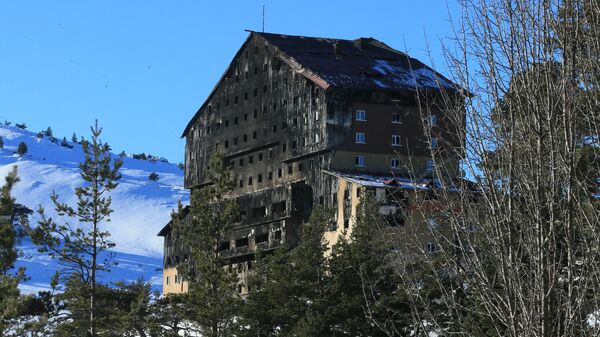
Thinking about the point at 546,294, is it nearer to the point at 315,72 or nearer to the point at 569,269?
the point at 569,269

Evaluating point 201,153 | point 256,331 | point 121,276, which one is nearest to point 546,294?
point 256,331

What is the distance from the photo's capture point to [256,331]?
47.7 metres

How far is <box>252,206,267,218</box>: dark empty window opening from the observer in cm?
7502

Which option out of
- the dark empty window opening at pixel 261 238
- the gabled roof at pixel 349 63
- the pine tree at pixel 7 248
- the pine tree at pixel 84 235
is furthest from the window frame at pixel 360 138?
the pine tree at pixel 7 248

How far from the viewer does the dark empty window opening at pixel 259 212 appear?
246 feet

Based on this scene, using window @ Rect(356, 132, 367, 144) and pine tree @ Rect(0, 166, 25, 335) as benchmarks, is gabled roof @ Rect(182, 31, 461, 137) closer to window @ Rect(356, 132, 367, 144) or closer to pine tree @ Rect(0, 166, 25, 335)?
window @ Rect(356, 132, 367, 144)

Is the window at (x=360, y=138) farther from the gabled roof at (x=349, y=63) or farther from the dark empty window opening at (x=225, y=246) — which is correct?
the dark empty window opening at (x=225, y=246)

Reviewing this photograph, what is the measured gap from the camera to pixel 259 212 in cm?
7575

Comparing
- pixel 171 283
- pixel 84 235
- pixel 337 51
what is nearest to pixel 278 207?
pixel 337 51

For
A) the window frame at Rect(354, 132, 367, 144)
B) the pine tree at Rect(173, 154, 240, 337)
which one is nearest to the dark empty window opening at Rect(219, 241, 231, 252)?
the window frame at Rect(354, 132, 367, 144)

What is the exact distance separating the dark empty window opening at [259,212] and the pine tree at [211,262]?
1898cm

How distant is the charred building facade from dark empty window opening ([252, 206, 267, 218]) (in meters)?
0.09

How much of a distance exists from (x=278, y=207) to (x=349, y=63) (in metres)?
10.6

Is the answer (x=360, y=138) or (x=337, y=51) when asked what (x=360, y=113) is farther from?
(x=337, y=51)
